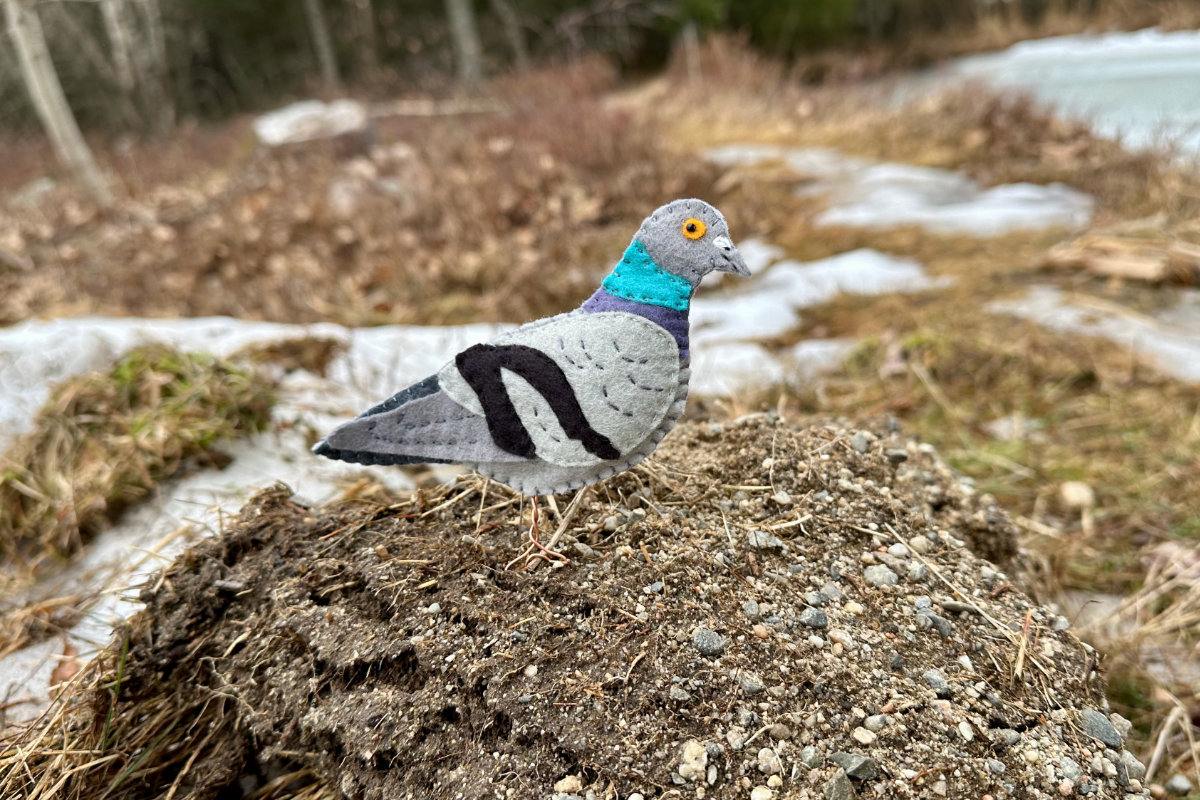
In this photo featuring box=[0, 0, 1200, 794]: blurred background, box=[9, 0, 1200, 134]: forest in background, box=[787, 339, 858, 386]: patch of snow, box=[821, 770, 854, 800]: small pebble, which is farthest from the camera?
box=[9, 0, 1200, 134]: forest in background

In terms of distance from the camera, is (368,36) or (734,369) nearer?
(734,369)

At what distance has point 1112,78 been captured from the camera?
8875mm

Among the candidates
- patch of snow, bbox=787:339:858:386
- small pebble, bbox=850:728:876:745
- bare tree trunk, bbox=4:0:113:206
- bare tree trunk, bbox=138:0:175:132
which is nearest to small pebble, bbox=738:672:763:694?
small pebble, bbox=850:728:876:745

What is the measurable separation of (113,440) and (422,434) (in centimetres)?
125

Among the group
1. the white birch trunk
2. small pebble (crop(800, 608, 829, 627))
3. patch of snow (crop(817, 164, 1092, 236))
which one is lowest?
patch of snow (crop(817, 164, 1092, 236))

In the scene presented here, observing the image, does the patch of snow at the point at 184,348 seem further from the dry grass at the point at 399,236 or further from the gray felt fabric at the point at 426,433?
the gray felt fabric at the point at 426,433

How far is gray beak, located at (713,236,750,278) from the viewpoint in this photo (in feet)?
4.52

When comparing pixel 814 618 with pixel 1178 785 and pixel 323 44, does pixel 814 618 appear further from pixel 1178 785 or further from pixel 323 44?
pixel 323 44

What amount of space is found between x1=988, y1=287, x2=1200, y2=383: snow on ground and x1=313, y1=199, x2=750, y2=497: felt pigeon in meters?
2.70

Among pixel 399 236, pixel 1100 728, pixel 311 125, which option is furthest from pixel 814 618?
pixel 311 125

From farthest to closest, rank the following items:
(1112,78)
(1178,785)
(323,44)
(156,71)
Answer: (323,44) < (156,71) < (1112,78) < (1178,785)

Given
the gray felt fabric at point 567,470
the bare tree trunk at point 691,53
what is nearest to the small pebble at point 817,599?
the gray felt fabric at point 567,470

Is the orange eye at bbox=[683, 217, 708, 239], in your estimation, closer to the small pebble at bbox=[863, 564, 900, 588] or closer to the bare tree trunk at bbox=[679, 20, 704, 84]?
the small pebble at bbox=[863, 564, 900, 588]

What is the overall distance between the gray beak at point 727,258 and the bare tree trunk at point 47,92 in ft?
28.4
